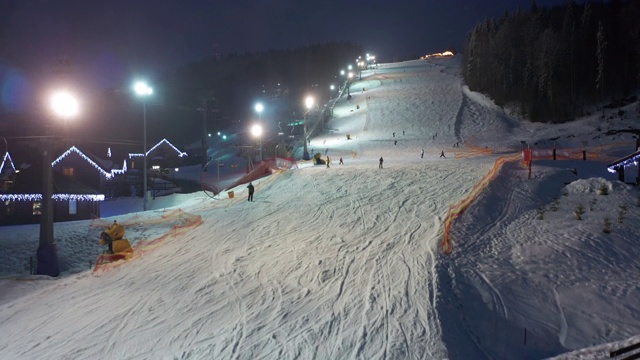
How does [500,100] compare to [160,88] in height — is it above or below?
below

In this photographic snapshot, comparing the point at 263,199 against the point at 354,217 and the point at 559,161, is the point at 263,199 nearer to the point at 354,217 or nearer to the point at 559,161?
the point at 354,217

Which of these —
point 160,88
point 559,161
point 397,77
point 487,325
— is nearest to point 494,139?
point 559,161

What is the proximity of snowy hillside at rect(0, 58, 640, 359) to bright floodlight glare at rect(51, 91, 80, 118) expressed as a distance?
5593 millimetres

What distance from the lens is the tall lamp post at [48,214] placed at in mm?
13766

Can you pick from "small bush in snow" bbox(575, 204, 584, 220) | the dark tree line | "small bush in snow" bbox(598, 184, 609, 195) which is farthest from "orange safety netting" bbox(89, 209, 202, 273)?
the dark tree line

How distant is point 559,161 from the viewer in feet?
80.6

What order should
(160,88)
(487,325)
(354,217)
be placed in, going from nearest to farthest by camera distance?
(487,325) → (354,217) → (160,88)

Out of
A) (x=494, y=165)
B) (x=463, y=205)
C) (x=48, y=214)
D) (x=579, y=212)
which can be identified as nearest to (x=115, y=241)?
(x=48, y=214)

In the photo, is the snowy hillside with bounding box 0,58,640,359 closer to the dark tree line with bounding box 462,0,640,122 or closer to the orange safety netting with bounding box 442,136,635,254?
the orange safety netting with bounding box 442,136,635,254

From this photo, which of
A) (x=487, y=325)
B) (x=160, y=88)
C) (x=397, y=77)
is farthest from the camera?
(x=160, y=88)

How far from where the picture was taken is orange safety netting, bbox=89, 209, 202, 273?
14422 mm

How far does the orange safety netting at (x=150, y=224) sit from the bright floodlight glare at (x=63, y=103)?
5163 millimetres

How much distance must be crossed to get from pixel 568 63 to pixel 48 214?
188 ft

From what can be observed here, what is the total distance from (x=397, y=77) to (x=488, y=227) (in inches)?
3031
